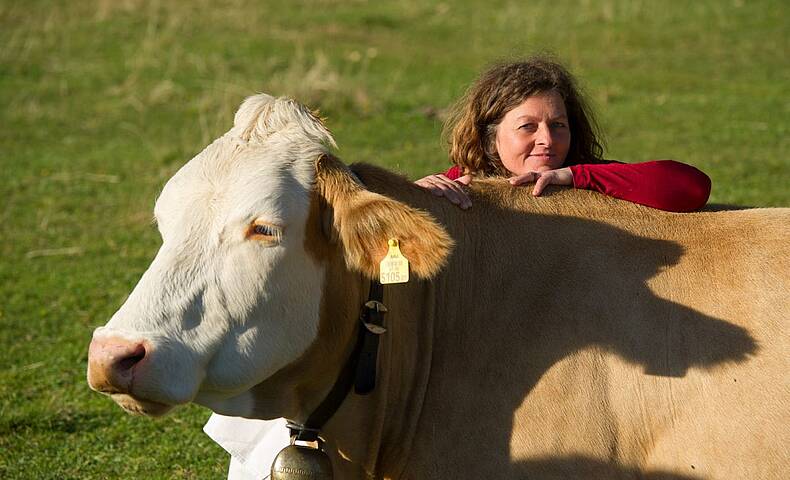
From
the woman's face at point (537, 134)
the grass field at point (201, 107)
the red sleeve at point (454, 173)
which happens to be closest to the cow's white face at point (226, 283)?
the red sleeve at point (454, 173)

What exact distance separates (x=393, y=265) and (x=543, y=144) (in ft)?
5.18

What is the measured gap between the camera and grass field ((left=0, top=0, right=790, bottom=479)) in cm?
671

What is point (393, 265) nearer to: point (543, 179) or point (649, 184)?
point (543, 179)

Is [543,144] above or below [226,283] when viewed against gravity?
Result: above

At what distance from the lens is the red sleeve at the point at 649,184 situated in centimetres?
435

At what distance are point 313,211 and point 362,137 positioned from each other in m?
9.74

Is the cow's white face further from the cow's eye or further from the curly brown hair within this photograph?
the curly brown hair

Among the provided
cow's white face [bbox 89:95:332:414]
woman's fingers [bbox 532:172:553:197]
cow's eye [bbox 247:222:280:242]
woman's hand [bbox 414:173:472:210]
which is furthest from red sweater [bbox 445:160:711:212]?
cow's eye [bbox 247:222:280:242]

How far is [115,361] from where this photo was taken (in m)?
3.36

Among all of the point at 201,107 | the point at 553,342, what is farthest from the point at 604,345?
the point at 201,107

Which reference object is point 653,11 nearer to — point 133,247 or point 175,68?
point 175,68

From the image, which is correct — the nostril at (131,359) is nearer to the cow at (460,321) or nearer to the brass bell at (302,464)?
the cow at (460,321)

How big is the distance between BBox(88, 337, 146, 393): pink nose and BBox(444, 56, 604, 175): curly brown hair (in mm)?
2281

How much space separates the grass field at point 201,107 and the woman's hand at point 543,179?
2.19m
